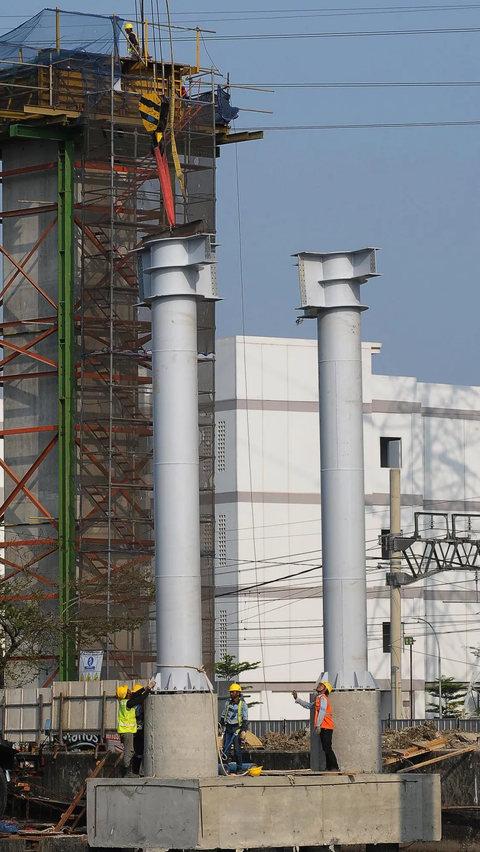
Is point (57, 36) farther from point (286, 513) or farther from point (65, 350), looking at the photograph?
point (286, 513)

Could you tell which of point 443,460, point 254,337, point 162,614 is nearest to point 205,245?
point 162,614

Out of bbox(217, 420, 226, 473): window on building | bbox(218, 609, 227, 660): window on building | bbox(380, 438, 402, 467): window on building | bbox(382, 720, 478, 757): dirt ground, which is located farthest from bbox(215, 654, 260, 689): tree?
bbox(382, 720, 478, 757): dirt ground

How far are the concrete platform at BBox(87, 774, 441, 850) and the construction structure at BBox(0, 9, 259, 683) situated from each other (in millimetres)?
24696

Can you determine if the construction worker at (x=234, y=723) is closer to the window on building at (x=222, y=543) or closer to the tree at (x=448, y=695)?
the window on building at (x=222, y=543)

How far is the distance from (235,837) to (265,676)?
65.4 metres

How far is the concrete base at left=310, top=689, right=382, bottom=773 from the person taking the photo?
25.5 m

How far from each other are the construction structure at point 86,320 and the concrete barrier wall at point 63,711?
1013cm

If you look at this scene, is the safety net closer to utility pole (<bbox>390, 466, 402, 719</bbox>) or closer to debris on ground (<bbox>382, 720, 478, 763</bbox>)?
utility pole (<bbox>390, 466, 402, 719</bbox>)

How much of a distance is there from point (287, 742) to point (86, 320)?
17.7 meters

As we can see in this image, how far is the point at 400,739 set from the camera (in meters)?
34.4

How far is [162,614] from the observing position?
981 inches

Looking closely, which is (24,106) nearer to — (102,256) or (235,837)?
(102,256)

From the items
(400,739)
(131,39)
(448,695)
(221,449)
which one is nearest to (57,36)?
(131,39)

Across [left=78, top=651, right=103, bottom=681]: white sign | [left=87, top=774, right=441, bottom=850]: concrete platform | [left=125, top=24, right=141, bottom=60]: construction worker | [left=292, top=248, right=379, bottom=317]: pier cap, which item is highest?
[left=125, top=24, right=141, bottom=60]: construction worker
